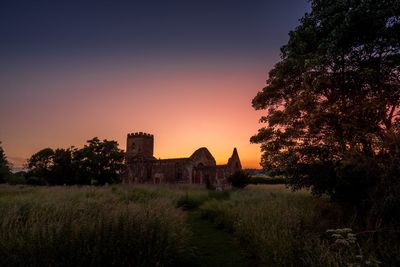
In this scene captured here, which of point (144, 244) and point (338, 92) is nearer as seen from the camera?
point (144, 244)

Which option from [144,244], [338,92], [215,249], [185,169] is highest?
[338,92]

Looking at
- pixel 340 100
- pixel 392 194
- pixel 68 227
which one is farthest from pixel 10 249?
pixel 340 100

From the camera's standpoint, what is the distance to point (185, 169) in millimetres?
48656

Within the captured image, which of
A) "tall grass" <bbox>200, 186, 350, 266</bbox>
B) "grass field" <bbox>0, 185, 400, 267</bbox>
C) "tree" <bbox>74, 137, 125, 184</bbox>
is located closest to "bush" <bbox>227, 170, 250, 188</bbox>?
"tree" <bbox>74, 137, 125, 184</bbox>

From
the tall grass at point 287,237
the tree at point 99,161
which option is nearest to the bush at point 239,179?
the tree at point 99,161

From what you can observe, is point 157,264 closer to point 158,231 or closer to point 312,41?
point 158,231

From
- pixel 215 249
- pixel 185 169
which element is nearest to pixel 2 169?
pixel 185 169

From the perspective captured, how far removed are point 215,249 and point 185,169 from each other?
131 feet

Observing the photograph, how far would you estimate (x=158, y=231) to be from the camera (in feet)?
21.5

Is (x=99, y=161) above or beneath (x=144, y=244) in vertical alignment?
above

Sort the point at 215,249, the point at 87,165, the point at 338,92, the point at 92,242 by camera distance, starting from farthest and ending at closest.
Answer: the point at 87,165, the point at 338,92, the point at 215,249, the point at 92,242

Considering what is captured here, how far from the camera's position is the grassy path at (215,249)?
303 inches

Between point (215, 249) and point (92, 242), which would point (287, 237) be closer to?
point (215, 249)

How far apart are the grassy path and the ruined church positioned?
32.7 meters
